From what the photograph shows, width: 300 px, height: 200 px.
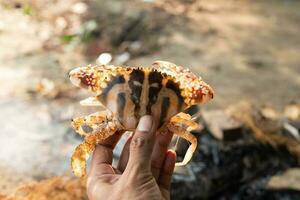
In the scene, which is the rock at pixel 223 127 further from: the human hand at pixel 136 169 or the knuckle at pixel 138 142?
the knuckle at pixel 138 142

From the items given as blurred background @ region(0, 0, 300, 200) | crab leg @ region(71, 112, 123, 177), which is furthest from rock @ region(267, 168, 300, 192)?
crab leg @ region(71, 112, 123, 177)

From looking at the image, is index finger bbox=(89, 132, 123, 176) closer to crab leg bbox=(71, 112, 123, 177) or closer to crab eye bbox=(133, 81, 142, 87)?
crab leg bbox=(71, 112, 123, 177)

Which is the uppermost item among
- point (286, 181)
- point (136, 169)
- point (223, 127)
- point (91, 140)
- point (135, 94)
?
point (135, 94)

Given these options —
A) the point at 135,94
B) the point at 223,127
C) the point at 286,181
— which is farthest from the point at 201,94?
the point at 286,181

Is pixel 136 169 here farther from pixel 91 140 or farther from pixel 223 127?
pixel 223 127

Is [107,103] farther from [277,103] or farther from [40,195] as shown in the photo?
[277,103]

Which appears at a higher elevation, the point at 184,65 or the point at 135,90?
the point at 135,90

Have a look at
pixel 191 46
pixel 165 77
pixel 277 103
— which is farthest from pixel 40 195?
pixel 191 46
